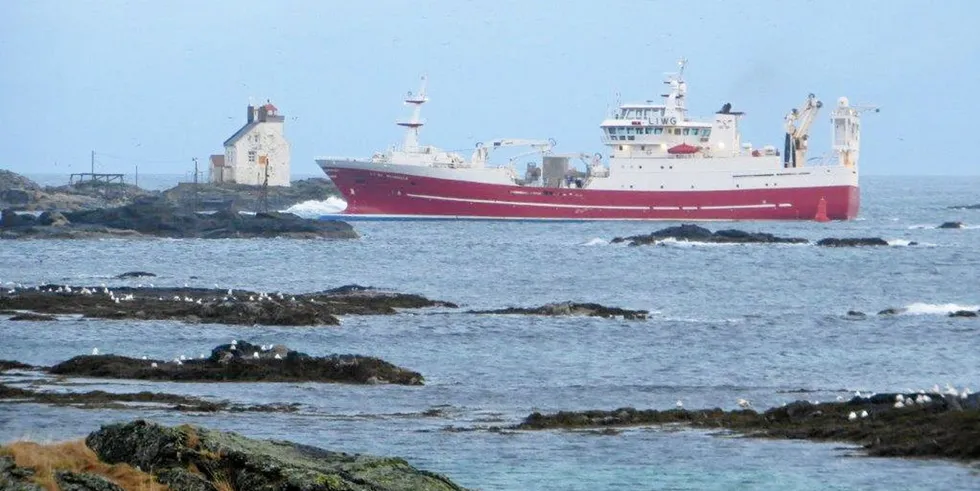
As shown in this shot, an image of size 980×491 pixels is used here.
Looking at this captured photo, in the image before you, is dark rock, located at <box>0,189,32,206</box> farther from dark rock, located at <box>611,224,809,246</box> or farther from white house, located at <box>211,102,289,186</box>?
dark rock, located at <box>611,224,809,246</box>

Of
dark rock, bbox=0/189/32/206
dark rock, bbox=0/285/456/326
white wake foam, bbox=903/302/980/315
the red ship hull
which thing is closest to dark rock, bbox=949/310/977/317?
white wake foam, bbox=903/302/980/315

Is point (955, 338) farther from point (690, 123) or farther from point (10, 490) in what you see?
point (690, 123)

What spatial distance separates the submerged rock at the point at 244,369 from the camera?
20.1m

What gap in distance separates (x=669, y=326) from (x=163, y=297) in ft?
30.5

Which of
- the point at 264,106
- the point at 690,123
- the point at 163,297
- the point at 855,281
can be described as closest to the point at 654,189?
the point at 690,123

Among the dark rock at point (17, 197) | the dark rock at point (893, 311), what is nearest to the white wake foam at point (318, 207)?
the dark rock at point (17, 197)

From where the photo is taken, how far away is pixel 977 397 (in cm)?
1549

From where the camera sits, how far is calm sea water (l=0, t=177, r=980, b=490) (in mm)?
14266

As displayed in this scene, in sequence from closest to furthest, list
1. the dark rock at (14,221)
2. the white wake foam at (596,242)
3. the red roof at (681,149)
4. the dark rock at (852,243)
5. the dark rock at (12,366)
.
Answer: the dark rock at (12,366), the dark rock at (852,243), the dark rock at (14,221), the white wake foam at (596,242), the red roof at (681,149)

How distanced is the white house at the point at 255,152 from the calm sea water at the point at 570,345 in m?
26.3

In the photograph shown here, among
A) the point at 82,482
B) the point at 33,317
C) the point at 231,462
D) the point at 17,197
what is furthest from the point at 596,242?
Result: the point at 82,482

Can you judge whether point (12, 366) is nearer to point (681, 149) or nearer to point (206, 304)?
point (206, 304)

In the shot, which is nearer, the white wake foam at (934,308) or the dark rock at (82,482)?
the dark rock at (82,482)

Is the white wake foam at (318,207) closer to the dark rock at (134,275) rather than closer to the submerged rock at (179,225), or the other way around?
the submerged rock at (179,225)
